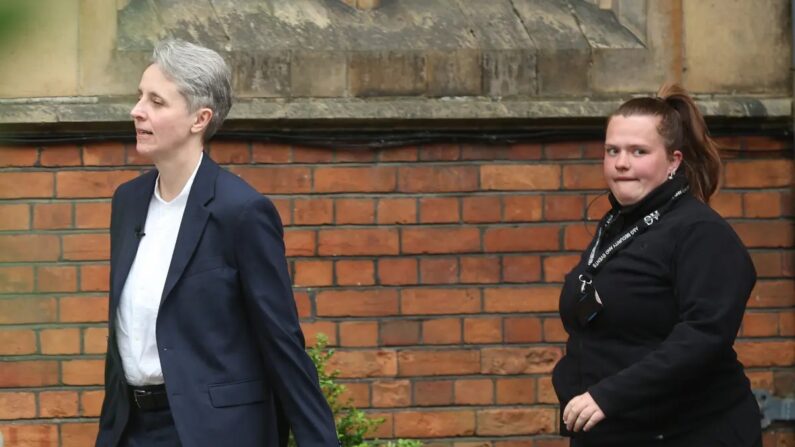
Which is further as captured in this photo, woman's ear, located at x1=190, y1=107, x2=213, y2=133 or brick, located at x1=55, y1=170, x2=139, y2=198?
brick, located at x1=55, y1=170, x2=139, y2=198

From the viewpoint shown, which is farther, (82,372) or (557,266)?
(557,266)

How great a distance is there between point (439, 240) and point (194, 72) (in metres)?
2.19

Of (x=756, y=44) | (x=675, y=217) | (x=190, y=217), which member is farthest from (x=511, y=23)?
(x=190, y=217)

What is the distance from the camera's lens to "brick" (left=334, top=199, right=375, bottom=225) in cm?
478

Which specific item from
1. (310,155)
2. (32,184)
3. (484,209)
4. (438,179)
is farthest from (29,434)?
(484,209)

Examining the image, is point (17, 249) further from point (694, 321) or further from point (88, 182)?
point (88, 182)

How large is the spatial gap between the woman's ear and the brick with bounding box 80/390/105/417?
2208 millimetres

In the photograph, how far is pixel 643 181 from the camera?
9.99ft

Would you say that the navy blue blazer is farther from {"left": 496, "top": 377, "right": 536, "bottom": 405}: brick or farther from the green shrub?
{"left": 496, "top": 377, "right": 536, "bottom": 405}: brick

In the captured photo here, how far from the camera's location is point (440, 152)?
480cm

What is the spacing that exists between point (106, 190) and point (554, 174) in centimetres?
178

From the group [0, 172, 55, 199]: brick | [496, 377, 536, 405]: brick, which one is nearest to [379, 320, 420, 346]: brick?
[496, 377, 536, 405]: brick

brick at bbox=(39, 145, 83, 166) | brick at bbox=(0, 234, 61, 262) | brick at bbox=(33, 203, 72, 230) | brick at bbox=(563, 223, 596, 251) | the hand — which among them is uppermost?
brick at bbox=(39, 145, 83, 166)

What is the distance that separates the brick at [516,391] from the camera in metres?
4.86
